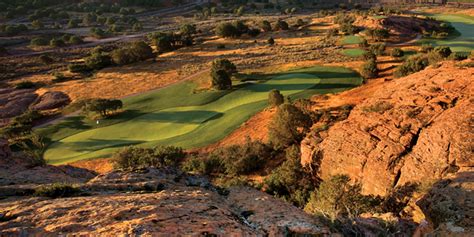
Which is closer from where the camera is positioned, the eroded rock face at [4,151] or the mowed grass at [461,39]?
the eroded rock face at [4,151]

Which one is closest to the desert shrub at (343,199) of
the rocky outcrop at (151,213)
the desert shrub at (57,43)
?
the rocky outcrop at (151,213)

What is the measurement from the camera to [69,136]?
37312 millimetres

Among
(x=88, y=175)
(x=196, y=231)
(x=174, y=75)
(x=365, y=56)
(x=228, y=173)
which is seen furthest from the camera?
(x=174, y=75)

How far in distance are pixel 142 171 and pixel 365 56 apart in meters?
47.2

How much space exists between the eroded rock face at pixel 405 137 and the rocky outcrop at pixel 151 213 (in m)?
8.56

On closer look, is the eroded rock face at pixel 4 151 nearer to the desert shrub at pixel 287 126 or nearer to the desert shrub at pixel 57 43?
the desert shrub at pixel 287 126

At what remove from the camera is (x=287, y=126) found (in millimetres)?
27500

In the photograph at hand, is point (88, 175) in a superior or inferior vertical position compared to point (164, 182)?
inferior

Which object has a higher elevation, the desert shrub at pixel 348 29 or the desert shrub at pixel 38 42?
the desert shrub at pixel 38 42

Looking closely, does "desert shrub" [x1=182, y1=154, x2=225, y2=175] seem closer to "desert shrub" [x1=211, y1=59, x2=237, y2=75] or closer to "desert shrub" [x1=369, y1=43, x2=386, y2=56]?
"desert shrub" [x1=211, y1=59, x2=237, y2=75]

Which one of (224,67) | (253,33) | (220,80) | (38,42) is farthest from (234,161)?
(38,42)

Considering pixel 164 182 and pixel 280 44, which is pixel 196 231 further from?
pixel 280 44

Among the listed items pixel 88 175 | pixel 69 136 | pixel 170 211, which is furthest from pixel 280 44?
pixel 170 211

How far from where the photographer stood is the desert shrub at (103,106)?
40.0 m
